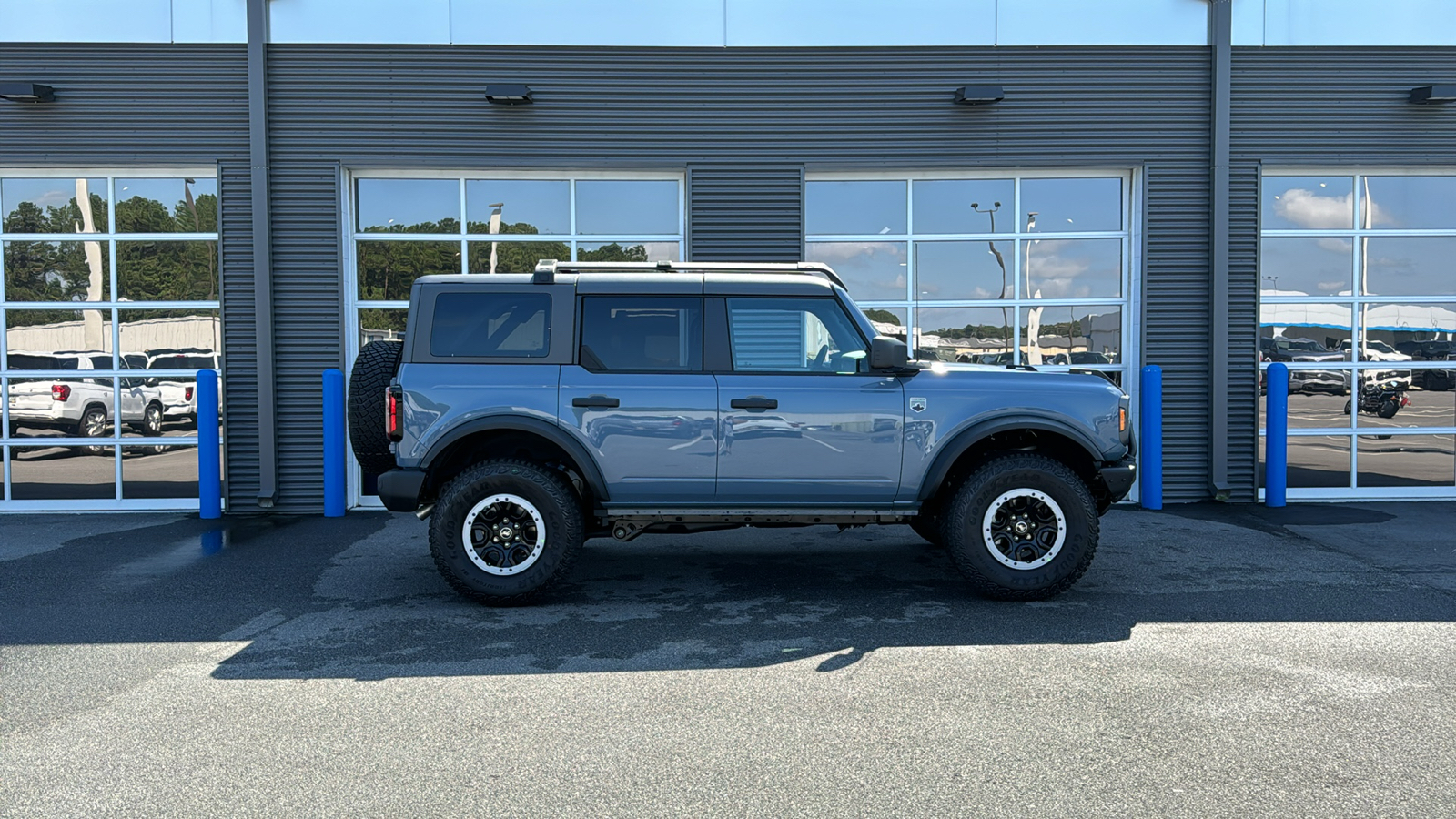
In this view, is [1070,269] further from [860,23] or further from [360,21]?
[360,21]

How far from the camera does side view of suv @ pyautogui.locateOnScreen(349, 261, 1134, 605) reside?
6082 millimetres

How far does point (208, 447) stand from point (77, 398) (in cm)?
187

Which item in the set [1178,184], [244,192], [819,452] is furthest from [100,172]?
[1178,184]

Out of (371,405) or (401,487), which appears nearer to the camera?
(401,487)

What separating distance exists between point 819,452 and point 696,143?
4811 mm

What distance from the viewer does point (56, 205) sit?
9.95 m

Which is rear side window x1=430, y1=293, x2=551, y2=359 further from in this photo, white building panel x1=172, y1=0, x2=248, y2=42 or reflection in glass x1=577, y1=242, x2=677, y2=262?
white building panel x1=172, y1=0, x2=248, y2=42

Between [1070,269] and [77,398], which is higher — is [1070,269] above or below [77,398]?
above

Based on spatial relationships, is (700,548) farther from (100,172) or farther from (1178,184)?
(100,172)

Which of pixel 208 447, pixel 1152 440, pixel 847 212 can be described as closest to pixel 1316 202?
pixel 1152 440

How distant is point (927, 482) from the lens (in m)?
6.21

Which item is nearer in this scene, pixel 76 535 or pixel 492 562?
pixel 492 562

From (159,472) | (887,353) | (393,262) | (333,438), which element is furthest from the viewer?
(393,262)

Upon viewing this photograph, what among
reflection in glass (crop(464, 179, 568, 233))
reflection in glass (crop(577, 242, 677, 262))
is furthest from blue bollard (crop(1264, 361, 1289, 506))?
reflection in glass (crop(464, 179, 568, 233))
